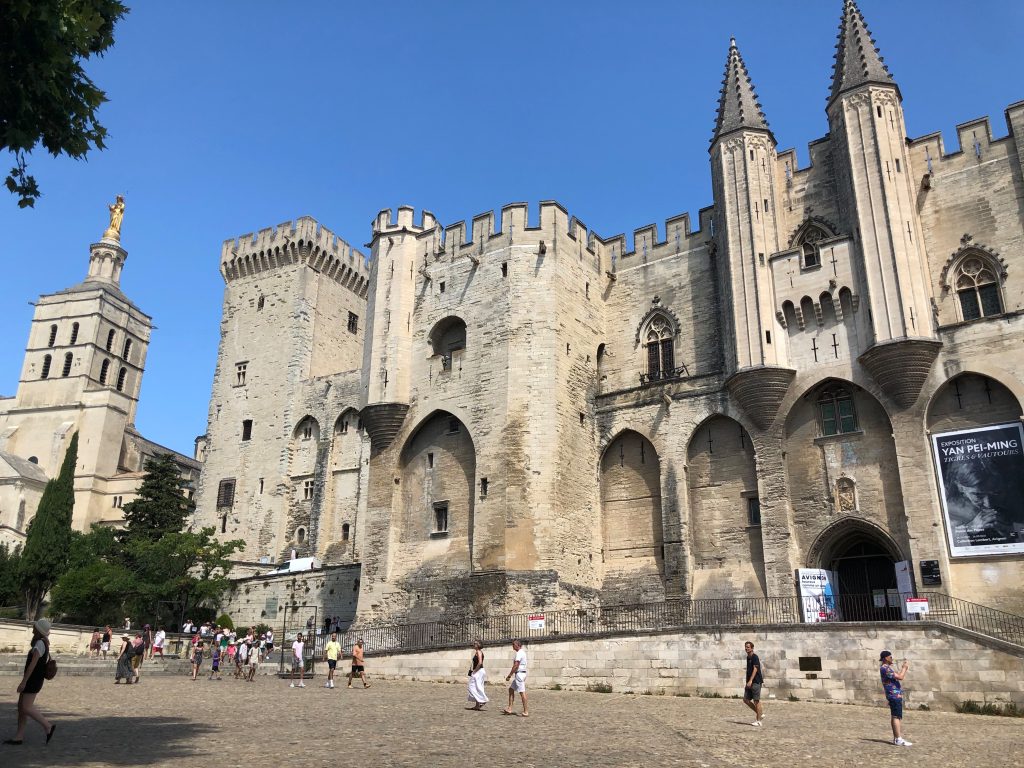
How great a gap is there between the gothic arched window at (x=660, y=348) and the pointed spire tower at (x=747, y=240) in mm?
2716

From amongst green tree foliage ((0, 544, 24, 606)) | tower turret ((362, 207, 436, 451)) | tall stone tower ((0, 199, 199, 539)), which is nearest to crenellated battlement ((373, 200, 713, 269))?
tower turret ((362, 207, 436, 451))

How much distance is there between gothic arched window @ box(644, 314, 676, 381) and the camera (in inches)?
1117

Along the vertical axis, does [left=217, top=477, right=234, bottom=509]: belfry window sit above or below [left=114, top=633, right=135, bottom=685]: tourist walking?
above

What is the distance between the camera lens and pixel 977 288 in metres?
23.3

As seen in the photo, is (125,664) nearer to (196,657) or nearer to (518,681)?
(196,657)

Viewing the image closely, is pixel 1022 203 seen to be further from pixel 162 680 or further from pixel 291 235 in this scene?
pixel 291 235

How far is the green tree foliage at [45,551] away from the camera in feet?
119

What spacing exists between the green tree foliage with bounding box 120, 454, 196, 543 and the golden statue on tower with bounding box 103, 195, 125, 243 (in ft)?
99.4

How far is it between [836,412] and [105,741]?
64.3 feet

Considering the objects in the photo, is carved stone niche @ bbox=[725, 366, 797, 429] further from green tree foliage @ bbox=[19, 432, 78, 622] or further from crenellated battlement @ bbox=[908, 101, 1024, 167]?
green tree foliage @ bbox=[19, 432, 78, 622]

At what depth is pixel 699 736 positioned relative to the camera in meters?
11.7

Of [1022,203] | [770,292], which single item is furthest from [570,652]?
[1022,203]

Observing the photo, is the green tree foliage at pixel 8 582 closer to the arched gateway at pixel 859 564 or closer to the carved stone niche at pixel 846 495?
the arched gateway at pixel 859 564

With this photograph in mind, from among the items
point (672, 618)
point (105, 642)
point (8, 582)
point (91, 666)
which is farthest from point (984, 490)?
point (8, 582)
